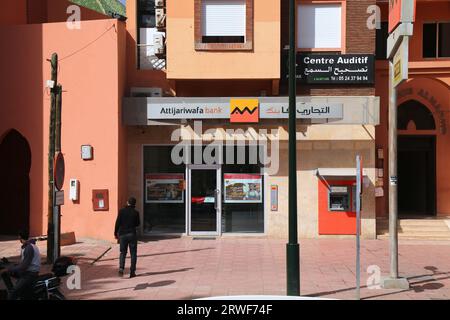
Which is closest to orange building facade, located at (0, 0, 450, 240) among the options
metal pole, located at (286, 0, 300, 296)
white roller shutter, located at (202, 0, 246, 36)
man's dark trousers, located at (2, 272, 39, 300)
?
white roller shutter, located at (202, 0, 246, 36)

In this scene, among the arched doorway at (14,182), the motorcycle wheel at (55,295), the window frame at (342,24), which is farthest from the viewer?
the arched doorway at (14,182)

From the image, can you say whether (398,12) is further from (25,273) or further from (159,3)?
(159,3)

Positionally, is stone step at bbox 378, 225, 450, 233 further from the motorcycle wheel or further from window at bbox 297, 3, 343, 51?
the motorcycle wheel

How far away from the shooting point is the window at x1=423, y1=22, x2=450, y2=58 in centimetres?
1973

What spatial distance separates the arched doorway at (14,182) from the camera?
17781 mm

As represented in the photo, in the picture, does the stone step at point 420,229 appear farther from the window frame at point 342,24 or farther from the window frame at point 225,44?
the window frame at point 225,44

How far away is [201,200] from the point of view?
17547mm

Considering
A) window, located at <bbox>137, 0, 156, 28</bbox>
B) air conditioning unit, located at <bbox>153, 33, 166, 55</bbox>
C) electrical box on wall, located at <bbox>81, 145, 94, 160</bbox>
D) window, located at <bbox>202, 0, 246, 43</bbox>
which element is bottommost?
electrical box on wall, located at <bbox>81, 145, 94, 160</bbox>

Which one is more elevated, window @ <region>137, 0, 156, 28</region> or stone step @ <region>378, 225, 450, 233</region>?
window @ <region>137, 0, 156, 28</region>

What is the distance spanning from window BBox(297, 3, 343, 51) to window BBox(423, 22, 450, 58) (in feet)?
15.1

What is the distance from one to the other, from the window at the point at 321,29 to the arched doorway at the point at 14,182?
981cm

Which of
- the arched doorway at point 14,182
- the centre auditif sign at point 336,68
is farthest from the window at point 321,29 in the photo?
the arched doorway at point 14,182

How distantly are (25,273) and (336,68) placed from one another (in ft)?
38.1

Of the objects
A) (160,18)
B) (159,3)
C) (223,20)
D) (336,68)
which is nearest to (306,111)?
(336,68)
